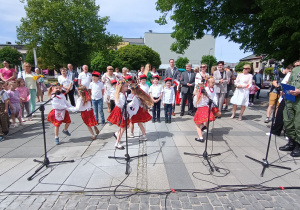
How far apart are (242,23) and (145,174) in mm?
Answer: 9891

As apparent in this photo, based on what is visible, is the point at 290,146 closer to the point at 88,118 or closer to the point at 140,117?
the point at 140,117

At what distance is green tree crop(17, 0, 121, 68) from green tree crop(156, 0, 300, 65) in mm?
20187

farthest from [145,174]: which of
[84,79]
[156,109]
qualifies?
[84,79]

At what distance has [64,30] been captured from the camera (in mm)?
27188

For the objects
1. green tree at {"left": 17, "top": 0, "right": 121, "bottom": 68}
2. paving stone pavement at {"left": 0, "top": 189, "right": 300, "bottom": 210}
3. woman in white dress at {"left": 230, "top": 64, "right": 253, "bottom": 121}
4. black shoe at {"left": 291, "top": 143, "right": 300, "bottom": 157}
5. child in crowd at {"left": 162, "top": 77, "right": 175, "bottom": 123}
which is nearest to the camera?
paving stone pavement at {"left": 0, "top": 189, "right": 300, "bottom": 210}

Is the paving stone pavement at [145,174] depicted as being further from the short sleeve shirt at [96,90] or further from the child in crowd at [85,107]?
the short sleeve shirt at [96,90]

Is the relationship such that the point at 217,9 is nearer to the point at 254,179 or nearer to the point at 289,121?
the point at 289,121

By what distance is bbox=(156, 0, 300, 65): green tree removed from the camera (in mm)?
7388

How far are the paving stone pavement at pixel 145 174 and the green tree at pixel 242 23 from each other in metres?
4.89

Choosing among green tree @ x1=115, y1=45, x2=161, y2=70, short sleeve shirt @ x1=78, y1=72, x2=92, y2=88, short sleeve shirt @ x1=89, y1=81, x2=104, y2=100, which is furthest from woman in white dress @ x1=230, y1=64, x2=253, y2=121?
green tree @ x1=115, y1=45, x2=161, y2=70

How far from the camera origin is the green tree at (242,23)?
7388 mm

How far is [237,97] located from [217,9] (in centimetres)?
546

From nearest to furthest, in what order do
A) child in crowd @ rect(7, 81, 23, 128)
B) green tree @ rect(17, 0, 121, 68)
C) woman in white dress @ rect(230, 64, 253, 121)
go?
child in crowd @ rect(7, 81, 23, 128) → woman in white dress @ rect(230, 64, 253, 121) → green tree @ rect(17, 0, 121, 68)

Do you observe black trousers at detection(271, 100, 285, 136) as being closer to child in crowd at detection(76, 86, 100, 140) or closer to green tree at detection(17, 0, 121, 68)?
child in crowd at detection(76, 86, 100, 140)
